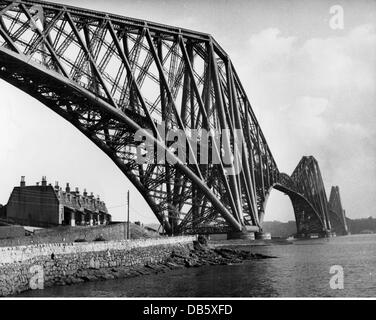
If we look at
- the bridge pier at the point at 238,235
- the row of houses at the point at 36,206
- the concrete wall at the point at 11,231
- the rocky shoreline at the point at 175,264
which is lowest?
the rocky shoreline at the point at 175,264

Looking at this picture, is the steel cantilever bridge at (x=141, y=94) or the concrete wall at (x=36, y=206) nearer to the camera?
the steel cantilever bridge at (x=141, y=94)

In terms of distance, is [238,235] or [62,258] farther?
[238,235]

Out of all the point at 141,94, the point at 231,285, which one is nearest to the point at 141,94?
the point at 141,94

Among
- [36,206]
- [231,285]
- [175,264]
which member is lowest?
[231,285]

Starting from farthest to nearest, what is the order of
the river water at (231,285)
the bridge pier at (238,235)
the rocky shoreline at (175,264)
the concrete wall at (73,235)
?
the bridge pier at (238,235)
the concrete wall at (73,235)
the rocky shoreline at (175,264)
the river water at (231,285)

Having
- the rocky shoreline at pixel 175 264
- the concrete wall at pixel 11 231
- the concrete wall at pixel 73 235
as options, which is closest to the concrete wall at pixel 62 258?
the rocky shoreline at pixel 175 264

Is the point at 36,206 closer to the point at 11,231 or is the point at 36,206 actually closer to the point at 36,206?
the point at 36,206

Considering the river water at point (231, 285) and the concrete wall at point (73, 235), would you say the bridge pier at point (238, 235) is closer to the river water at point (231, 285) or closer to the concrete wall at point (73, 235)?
the concrete wall at point (73, 235)
